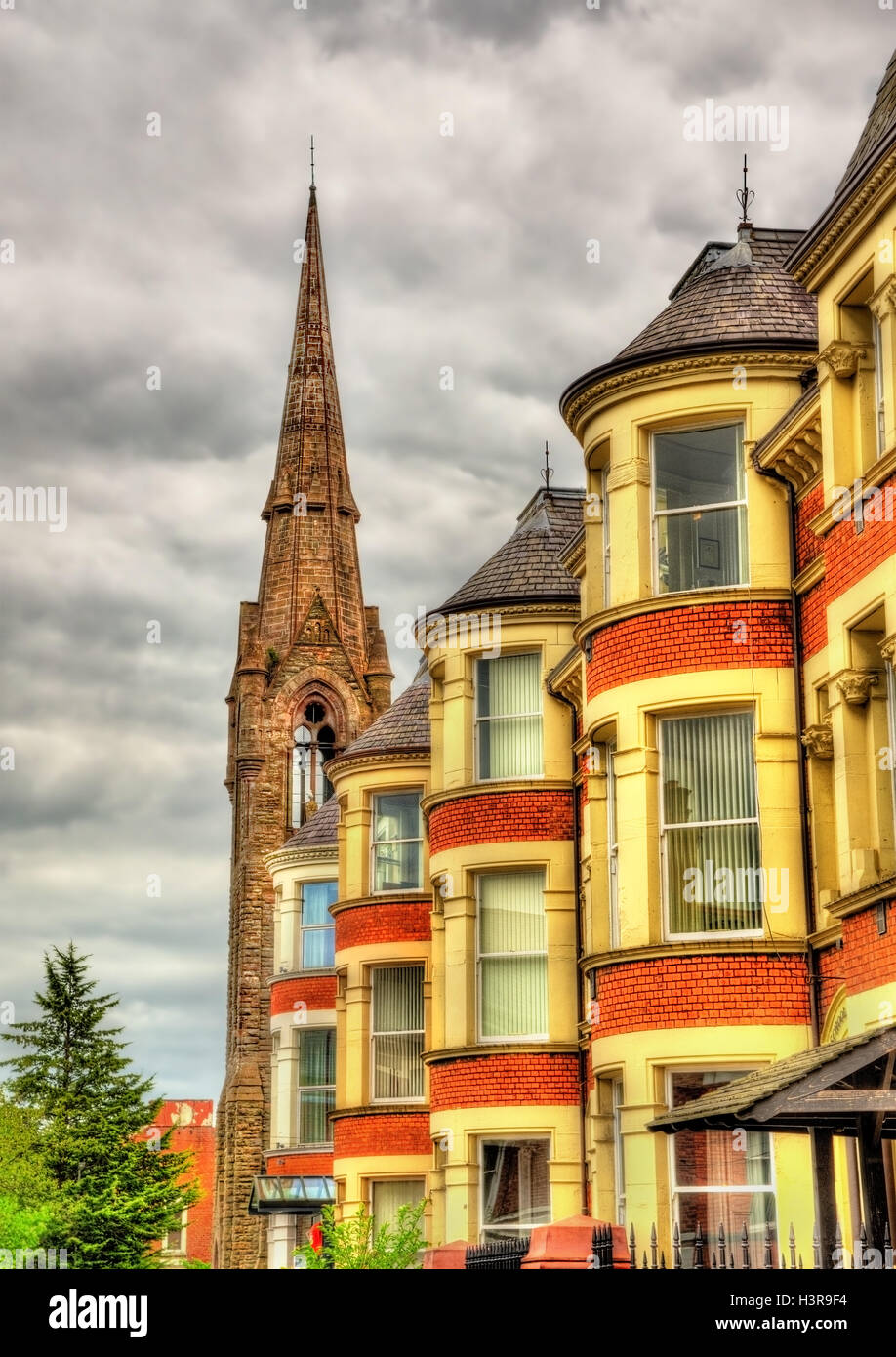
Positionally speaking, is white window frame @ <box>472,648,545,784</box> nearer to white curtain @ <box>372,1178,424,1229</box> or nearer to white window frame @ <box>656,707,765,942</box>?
white window frame @ <box>656,707,765,942</box>

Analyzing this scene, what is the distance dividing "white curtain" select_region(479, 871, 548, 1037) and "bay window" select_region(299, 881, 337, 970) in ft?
56.9

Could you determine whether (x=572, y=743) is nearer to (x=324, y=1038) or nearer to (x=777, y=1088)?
(x=777, y=1088)

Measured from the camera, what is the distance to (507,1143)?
25875 mm

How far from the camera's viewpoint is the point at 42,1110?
179 ft

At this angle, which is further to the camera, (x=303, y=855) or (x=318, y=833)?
(x=318, y=833)

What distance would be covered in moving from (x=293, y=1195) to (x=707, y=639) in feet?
82.6

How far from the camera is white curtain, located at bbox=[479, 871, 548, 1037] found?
26.0 meters

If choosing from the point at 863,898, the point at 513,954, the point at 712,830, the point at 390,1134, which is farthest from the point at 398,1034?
the point at 863,898

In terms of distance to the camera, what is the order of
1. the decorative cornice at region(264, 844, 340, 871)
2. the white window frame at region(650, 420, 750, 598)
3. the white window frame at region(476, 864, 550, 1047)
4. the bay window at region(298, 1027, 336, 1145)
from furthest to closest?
the decorative cornice at region(264, 844, 340, 871) → the bay window at region(298, 1027, 336, 1145) → the white window frame at region(476, 864, 550, 1047) → the white window frame at region(650, 420, 750, 598)

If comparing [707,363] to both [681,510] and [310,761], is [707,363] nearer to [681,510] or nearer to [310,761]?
[681,510]

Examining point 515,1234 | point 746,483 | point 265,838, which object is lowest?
point 515,1234

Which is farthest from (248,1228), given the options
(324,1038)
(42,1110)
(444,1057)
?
(444,1057)

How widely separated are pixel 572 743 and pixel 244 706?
151 feet

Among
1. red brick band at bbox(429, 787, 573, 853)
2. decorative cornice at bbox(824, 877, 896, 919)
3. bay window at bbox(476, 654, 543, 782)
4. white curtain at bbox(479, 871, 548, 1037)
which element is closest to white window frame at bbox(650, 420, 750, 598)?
decorative cornice at bbox(824, 877, 896, 919)
